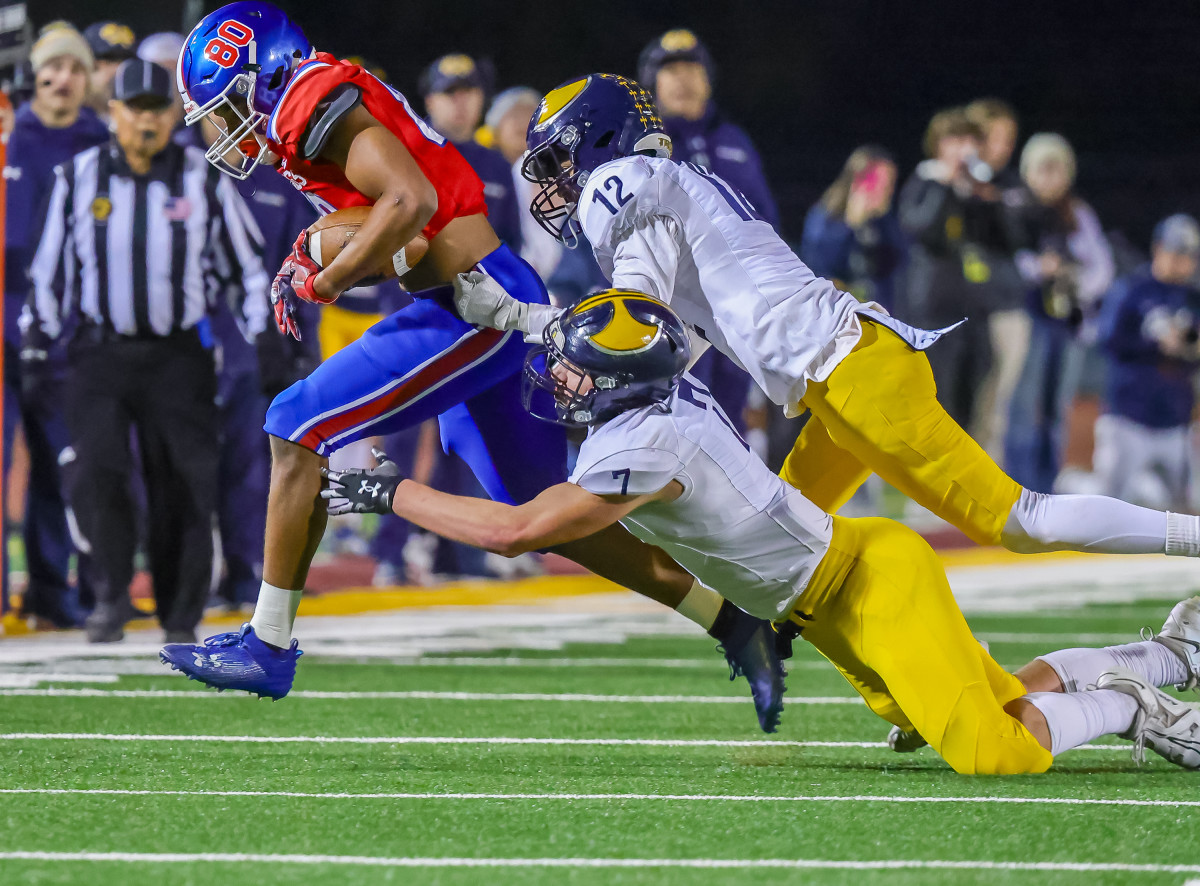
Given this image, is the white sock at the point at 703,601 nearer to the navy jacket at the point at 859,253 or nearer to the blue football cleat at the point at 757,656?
the blue football cleat at the point at 757,656

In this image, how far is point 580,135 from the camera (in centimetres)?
454

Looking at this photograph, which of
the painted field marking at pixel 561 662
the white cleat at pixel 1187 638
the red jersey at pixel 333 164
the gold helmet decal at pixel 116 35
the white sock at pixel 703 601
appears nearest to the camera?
the white cleat at pixel 1187 638

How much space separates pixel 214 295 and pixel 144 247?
0.31 meters

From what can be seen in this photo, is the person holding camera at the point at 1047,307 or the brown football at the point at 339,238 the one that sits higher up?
the brown football at the point at 339,238

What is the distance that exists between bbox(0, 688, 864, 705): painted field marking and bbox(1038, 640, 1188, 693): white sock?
45.3 inches

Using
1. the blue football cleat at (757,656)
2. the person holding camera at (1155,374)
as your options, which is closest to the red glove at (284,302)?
the blue football cleat at (757,656)

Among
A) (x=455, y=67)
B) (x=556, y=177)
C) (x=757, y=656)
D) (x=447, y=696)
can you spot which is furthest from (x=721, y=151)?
(x=757, y=656)

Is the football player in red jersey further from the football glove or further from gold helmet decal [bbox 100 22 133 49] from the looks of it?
gold helmet decal [bbox 100 22 133 49]

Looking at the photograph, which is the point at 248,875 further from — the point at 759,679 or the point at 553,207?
the point at 553,207

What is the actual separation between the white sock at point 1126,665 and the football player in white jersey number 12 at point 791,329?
0.78 ft

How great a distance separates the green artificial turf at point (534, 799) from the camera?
306 cm

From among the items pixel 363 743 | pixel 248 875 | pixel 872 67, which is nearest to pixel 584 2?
pixel 872 67

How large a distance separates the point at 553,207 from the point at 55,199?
2841 millimetres

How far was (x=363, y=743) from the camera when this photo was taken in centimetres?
448
